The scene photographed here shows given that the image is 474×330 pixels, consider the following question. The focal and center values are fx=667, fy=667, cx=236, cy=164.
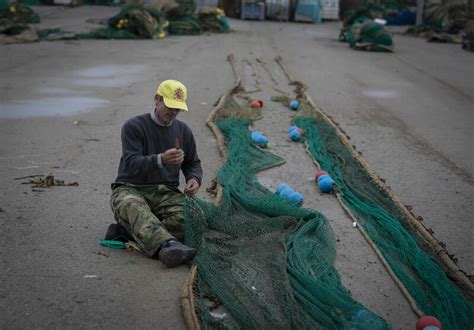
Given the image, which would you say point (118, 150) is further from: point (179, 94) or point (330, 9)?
point (330, 9)

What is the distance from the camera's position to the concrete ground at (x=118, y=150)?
4.43 m

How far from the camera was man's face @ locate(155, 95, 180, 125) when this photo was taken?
529 cm

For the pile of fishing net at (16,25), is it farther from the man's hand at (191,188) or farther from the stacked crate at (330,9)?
the stacked crate at (330,9)

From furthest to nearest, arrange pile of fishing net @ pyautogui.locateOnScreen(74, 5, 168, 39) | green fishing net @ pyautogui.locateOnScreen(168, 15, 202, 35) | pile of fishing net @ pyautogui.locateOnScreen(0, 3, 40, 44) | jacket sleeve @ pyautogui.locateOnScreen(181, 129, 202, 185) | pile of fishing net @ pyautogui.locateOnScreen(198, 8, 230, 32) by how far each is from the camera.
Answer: pile of fishing net @ pyautogui.locateOnScreen(198, 8, 230, 32) < green fishing net @ pyautogui.locateOnScreen(168, 15, 202, 35) < pile of fishing net @ pyautogui.locateOnScreen(74, 5, 168, 39) < pile of fishing net @ pyautogui.locateOnScreen(0, 3, 40, 44) < jacket sleeve @ pyautogui.locateOnScreen(181, 129, 202, 185)

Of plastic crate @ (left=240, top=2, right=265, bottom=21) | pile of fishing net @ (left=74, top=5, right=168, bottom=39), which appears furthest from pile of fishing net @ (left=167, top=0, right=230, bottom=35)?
plastic crate @ (left=240, top=2, right=265, bottom=21)

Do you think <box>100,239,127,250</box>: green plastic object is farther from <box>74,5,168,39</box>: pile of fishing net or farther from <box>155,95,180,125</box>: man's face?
<box>74,5,168,39</box>: pile of fishing net

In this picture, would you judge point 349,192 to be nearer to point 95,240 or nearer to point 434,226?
point 434,226

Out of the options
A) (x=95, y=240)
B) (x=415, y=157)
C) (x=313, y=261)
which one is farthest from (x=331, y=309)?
(x=415, y=157)

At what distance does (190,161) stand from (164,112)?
0.59 metres

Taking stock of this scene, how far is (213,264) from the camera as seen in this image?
4.78 metres

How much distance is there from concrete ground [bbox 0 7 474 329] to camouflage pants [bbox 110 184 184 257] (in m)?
A: 0.18

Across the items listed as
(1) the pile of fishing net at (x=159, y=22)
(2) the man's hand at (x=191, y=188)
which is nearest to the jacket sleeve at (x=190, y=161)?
(2) the man's hand at (x=191, y=188)

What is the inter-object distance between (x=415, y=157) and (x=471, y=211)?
2.05 m

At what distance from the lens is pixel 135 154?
5.28 meters
